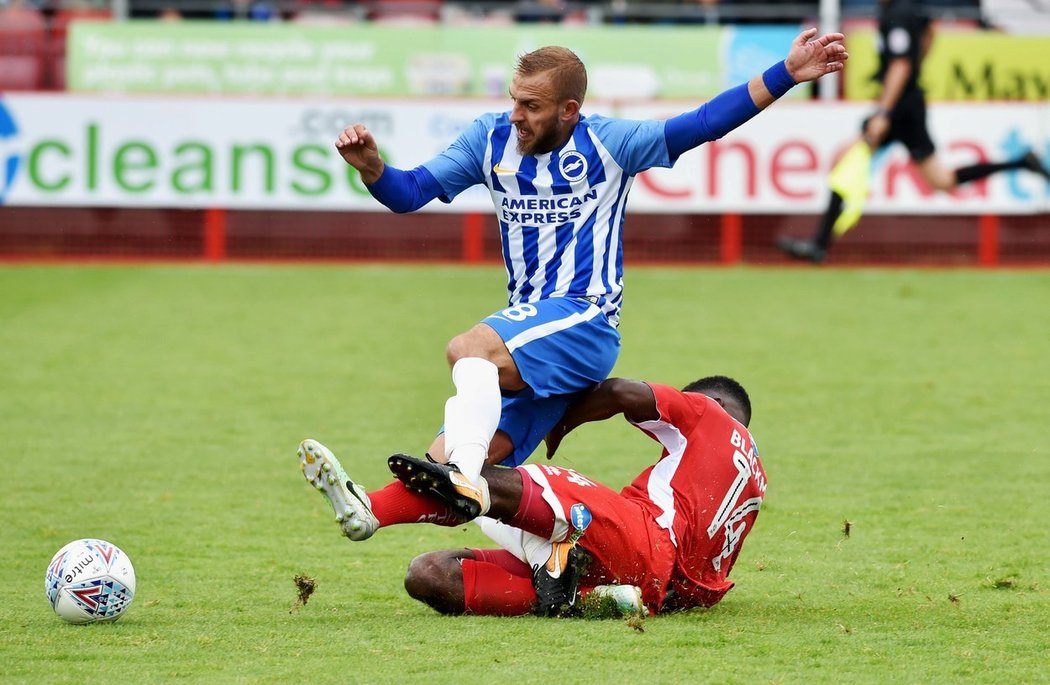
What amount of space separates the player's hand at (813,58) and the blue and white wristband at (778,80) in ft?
0.05

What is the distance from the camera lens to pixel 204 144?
1578cm

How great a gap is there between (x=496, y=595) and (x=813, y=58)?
199 cm

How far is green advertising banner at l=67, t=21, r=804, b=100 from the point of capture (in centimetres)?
1638

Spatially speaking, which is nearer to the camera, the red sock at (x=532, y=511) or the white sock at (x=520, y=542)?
the red sock at (x=532, y=511)

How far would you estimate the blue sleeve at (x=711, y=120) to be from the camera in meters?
5.13

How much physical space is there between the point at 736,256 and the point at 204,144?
5385 mm

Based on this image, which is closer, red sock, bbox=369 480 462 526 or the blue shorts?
red sock, bbox=369 480 462 526

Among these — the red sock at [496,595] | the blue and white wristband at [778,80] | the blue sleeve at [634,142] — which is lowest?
the red sock at [496,595]

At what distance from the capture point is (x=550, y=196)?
540 centimetres

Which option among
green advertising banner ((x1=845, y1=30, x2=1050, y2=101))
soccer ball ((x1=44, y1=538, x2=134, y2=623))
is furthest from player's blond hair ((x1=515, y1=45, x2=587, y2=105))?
green advertising banner ((x1=845, y1=30, x2=1050, y2=101))

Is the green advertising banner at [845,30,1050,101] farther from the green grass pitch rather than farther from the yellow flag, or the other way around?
the green grass pitch

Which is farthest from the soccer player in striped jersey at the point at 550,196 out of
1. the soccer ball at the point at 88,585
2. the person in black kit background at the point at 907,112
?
the person in black kit background at the point at 907,112

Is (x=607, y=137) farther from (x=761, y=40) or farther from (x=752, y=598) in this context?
(x=761, y=40)

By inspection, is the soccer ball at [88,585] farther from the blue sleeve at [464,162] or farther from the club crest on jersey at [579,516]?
the blue sleeve at [464,162]
